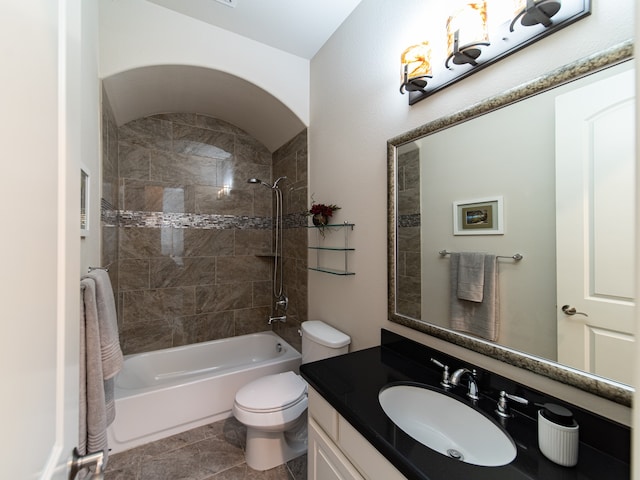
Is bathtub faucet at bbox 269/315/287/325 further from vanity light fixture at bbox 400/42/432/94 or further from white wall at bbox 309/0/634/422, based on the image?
vanity light fixture at bbox 400/42/432/94

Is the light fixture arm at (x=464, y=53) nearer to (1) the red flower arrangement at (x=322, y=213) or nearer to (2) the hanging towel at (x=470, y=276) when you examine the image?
(2) the hanging towel at (x=470, y=276)

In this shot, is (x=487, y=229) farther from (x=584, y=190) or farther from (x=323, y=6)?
(x=323, y=6)

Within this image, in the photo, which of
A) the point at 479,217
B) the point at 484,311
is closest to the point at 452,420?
the point at 484,311

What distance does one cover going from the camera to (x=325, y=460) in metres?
1.05

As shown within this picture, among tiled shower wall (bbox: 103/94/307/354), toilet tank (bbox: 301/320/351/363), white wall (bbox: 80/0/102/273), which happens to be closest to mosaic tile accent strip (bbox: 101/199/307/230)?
tiled shower wall (bbox: 103/94/307/354)

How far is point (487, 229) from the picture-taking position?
104 cm

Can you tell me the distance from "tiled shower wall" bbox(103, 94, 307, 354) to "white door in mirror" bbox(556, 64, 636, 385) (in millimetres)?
1753

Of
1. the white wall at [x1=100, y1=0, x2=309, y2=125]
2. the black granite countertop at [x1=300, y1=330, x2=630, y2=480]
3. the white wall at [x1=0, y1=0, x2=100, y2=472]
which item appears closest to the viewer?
the white wall at [x1=0, y1=0, x2=100, y2=472]

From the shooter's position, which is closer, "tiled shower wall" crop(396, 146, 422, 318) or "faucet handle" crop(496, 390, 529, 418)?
"faucet handle" crop(496, 390, 529, 418)

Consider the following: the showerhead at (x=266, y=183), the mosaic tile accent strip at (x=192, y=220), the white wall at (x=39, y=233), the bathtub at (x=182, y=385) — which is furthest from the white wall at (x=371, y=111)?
the white wall at (x=39, y=233)

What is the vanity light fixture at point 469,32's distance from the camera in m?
0.99

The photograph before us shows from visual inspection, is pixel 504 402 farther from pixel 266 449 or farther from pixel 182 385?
pixel 182 385

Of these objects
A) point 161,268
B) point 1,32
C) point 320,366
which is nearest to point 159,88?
point 161,268

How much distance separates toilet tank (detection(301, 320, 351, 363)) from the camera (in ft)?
5.46
